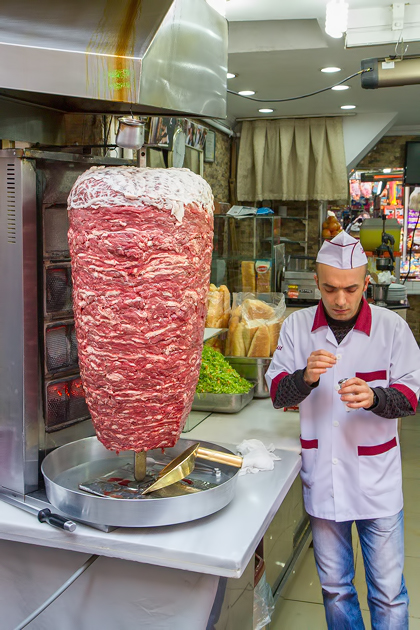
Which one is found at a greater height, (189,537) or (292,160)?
(292,160)

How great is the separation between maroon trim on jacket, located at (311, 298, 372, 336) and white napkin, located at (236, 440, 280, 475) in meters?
0.44

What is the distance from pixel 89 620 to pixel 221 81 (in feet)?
4.40

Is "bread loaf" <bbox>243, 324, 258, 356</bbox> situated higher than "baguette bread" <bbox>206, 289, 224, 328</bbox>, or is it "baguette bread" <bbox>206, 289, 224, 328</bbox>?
"baguette bread" <bbox>206, 289, 224, 328</bbox>

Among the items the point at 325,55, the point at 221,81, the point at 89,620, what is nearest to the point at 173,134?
the point at 325,55

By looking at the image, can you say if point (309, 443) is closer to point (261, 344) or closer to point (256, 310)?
point (261, 344)

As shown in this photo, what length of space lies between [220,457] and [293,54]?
3.82m

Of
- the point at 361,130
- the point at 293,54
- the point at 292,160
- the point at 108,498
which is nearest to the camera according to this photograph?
the point at 108,498

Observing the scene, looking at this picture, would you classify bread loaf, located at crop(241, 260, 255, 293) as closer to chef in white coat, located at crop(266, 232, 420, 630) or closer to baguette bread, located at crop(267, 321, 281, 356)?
baguette bread, located at crop(267, 321, 281, 356)

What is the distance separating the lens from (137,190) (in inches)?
49.0

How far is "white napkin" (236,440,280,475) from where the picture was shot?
185cm

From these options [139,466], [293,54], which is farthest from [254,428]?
[293,54]

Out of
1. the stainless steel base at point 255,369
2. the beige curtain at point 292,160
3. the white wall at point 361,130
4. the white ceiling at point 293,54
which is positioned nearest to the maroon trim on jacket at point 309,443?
the stainless steel base at point 255,369

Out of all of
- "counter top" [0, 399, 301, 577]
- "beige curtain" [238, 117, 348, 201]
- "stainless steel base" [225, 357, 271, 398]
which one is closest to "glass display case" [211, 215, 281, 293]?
"stainless steel base" [225, 357, 271, 398]

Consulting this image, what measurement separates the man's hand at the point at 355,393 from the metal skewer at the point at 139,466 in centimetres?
61
